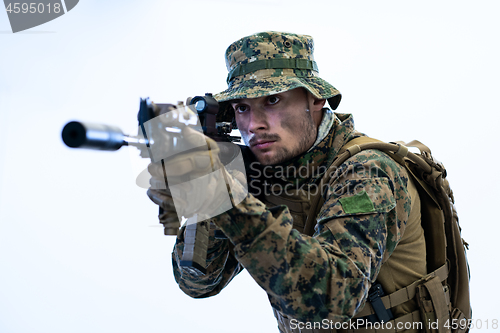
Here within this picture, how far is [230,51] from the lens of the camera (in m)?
1.70

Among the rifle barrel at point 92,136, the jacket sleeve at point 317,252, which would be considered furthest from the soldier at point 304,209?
the rifle barrel at point 92,136

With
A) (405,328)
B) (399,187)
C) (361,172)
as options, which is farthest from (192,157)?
(405,328)

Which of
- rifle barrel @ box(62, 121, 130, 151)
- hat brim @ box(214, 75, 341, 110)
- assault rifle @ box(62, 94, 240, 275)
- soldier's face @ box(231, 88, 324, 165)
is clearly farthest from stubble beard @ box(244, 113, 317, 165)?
rifle barrel @ box(62, 121, 130, 151)

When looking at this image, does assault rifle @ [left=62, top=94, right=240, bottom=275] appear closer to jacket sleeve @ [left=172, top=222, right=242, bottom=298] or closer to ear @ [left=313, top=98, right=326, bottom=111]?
jacket sleeve @ [left=172, top=222, right=242, bottom=298]

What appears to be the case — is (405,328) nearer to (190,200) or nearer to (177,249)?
(177,249)

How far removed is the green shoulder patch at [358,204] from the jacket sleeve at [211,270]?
0.56 meters

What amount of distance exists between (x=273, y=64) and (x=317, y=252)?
892 millimetres

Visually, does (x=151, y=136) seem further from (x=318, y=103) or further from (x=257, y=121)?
(x=318, y=103)

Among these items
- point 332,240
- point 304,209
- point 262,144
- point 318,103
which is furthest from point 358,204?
point 318,103

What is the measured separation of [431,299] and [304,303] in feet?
2.33

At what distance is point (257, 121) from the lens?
5.12 ft

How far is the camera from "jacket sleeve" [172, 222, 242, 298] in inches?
60.7

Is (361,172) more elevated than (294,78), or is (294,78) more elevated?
(294,78)

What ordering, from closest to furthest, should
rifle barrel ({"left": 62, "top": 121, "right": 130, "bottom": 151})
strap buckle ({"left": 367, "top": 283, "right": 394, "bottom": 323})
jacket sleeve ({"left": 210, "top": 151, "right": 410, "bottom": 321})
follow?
rifle barrel ({"left": 62, "top": 121, "right": 130, "bottom": 151})
jacket sleeve ({"left": 210, "top": 151, "right": 410, "bottom": 321})
strap buckle ({"left": 367, "top": 283, "right": 394, "bottom": 323})
